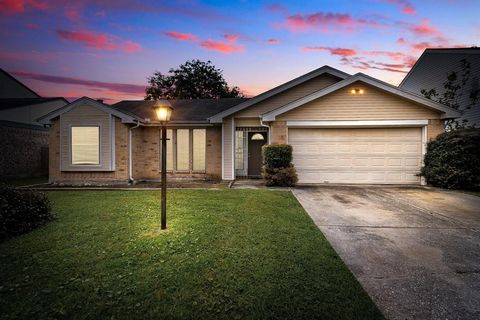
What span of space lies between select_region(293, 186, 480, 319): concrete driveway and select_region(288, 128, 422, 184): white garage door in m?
2.47

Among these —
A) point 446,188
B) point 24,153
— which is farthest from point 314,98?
point 24,153

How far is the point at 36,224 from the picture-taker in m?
4.96

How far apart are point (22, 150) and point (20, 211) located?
1400 cm

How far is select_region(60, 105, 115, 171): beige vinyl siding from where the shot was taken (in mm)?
11000

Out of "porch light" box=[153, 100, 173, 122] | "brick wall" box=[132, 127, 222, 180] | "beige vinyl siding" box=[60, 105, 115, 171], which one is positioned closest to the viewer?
"porch light" box=[153, 100, 173, 122]

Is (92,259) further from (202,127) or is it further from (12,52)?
(12,52)

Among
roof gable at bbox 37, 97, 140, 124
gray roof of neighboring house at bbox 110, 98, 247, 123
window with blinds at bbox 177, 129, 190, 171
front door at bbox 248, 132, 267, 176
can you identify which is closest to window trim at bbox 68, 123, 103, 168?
roof gable at bbox 37, 97, 140, 124

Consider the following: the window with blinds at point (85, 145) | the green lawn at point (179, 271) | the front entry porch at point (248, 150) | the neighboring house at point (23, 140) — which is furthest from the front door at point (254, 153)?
the neighboring house at point (23, 140)

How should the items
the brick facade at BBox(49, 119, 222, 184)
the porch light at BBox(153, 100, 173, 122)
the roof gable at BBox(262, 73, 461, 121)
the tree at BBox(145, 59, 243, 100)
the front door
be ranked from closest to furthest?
1. the porch light at BBox(153, 100, 173, 122)
2. the roof gable at BBox(262, 73, 461, 121)
3. the brick facade at BBox(49, 119, 222, 184)
4. the front door
5. the tree at BBox(145, 59, 243, 100)

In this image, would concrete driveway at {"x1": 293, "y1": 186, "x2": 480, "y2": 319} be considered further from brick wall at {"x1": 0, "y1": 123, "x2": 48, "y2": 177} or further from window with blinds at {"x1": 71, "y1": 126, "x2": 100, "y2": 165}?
brick wall at {"x1": 0, "y1": 123, "x2": 48, "y2": 177}

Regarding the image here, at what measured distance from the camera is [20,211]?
15.7 ft

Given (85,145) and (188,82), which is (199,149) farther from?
(188,82)

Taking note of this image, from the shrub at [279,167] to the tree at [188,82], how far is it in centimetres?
2663

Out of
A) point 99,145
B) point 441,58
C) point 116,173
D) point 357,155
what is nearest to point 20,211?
point 116,173
